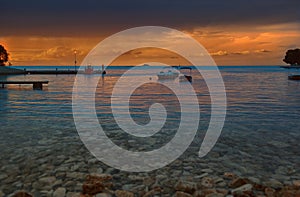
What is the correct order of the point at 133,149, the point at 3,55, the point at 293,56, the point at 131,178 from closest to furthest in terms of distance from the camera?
the point at 131,178
the point at 133,149
the point at 3,55
the point at 293,56

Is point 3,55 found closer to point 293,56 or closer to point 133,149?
point 133,149

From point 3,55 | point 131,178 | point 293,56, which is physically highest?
point 293,56

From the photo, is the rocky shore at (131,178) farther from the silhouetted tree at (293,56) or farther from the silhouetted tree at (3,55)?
the silhouetted tree at (293,56)

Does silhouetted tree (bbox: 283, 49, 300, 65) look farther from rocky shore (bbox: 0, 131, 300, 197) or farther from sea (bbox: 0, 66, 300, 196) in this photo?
rocky shore (bbox: 0, 131, 300, 197)

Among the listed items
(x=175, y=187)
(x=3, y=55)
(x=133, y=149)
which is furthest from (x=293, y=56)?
(x=175, y=187)

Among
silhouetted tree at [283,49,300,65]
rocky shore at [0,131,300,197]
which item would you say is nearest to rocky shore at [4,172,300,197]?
rocky shore at [0,131,300,197]

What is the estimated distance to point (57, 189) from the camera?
5898 mm

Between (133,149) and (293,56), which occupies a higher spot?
(293,56)

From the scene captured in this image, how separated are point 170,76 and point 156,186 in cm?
6138

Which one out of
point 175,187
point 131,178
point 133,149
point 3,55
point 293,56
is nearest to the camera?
point 175,187

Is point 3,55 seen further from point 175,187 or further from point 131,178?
point 175,187

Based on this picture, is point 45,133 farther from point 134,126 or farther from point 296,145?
point 296,145

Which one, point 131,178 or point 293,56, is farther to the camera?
point 293,56

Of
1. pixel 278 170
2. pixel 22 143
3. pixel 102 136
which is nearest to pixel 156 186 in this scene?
pixel 278 170
